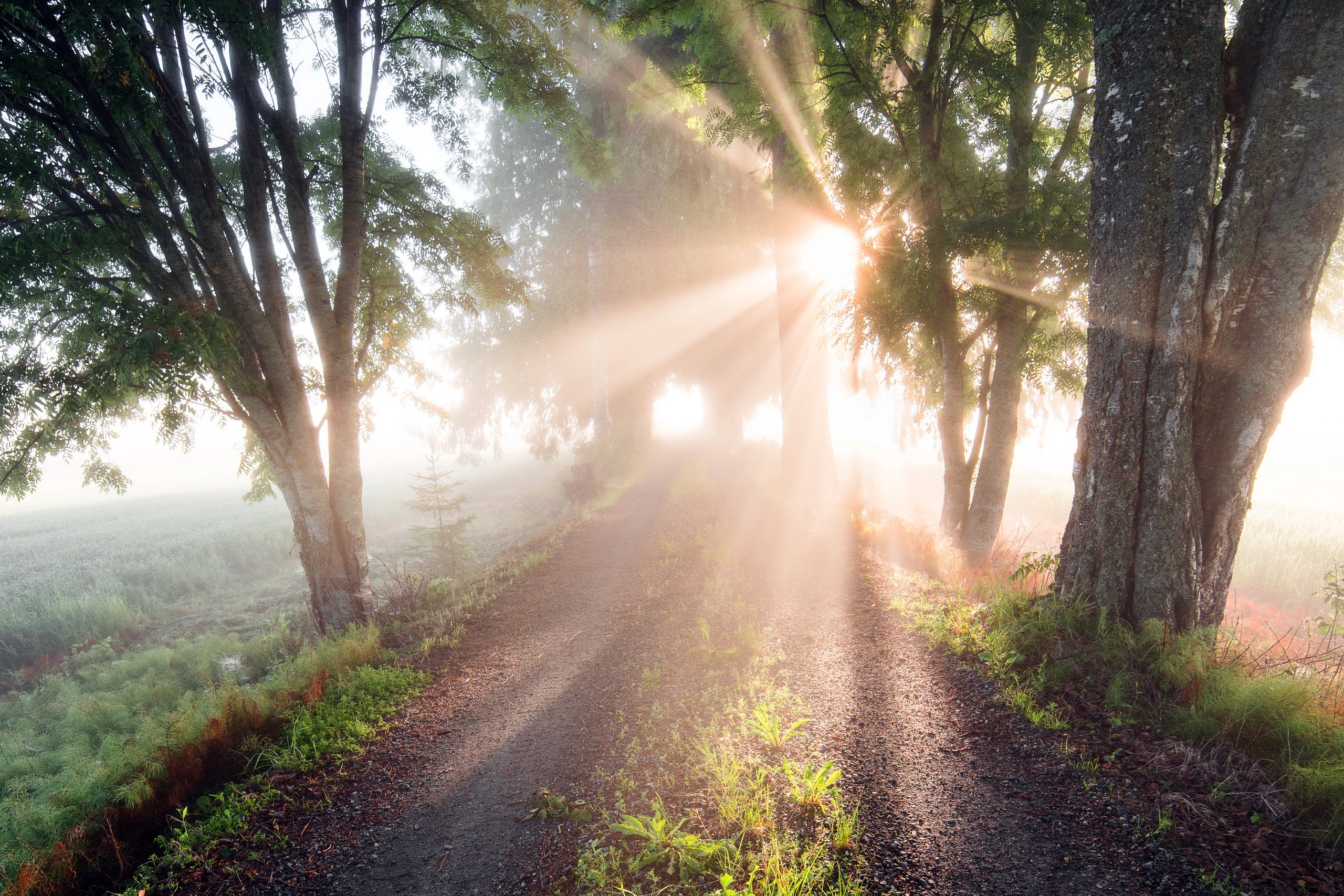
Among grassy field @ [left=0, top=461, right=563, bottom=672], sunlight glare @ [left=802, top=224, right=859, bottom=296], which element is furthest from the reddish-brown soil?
grassy field @ [left=0, top=461, right=563, bottom=672]

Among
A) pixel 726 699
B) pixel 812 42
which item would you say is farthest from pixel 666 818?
pixel 812 42

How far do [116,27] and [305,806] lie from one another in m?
6.68

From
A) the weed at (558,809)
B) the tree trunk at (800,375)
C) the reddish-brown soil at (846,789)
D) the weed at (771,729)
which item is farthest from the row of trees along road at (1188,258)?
the tree trunk at (800,375)

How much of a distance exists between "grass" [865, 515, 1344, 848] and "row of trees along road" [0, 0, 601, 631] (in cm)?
749

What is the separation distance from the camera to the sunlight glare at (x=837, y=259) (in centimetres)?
790

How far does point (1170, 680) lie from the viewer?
3646 mm

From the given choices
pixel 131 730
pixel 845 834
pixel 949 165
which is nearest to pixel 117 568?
pixel 131 730

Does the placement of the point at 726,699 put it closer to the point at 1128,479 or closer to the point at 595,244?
the point at 1128,479

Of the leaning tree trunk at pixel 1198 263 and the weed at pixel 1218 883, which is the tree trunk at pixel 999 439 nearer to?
the leaning tree trunk at pixel 1198 263

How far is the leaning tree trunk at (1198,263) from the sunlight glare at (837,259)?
3644 mm

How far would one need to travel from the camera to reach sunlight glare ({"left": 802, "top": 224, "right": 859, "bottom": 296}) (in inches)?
311

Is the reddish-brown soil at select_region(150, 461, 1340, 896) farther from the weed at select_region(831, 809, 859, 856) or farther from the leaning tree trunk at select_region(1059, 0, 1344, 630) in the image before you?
the leaning tree trunk at select_region(1059, 0, 1344, 630)

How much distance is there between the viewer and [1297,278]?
3717mm

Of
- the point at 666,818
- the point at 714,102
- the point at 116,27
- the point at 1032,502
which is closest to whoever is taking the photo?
the point at 666,818
